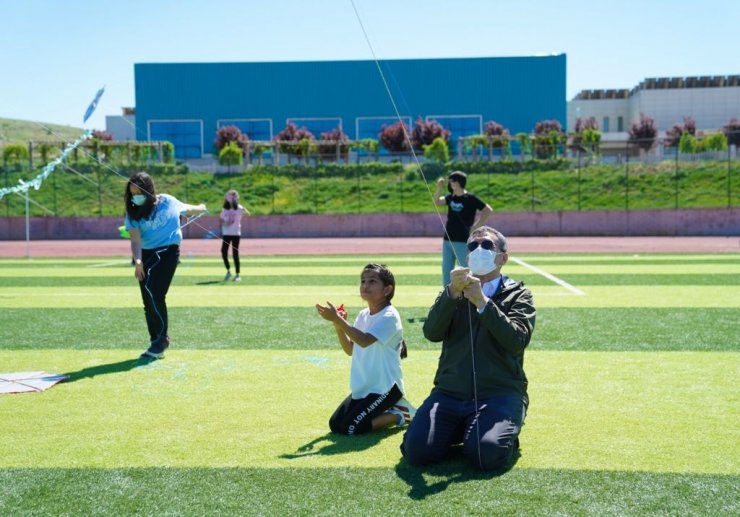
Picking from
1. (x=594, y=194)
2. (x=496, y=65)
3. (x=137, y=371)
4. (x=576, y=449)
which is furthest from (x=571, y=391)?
(x=496, y=65)

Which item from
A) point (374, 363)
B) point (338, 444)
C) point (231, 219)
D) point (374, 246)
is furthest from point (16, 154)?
point (338, 444)

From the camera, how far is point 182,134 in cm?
6694

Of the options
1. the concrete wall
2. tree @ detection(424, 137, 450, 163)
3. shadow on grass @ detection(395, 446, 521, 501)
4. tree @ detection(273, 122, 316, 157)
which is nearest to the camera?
shadow on grass @ detection(395, 446, 521, 501)

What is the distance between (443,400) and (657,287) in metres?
11.3

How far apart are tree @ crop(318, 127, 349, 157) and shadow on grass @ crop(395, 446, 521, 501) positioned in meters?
50.8

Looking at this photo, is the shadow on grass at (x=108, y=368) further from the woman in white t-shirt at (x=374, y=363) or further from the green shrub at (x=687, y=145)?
the green shrub at (x=687, y=145)

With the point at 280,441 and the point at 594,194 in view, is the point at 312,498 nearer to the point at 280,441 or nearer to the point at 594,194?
the point at 280,441

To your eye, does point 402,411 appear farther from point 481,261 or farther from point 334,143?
point 334,143

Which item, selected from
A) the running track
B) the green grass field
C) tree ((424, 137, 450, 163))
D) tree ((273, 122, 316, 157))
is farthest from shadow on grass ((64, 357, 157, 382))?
tree ((273, 122, 316, 157))

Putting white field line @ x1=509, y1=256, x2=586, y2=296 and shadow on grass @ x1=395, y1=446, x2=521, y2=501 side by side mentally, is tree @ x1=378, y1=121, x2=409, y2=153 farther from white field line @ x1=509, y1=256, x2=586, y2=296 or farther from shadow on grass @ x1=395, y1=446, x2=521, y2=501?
shadow on grass @ x1=395, y1=446, x2=521, y2=501

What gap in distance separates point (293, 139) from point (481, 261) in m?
56.9

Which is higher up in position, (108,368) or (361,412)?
(361,412)

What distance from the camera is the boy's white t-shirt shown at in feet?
20.2

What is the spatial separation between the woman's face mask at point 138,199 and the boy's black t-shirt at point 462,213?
14.6 feet
